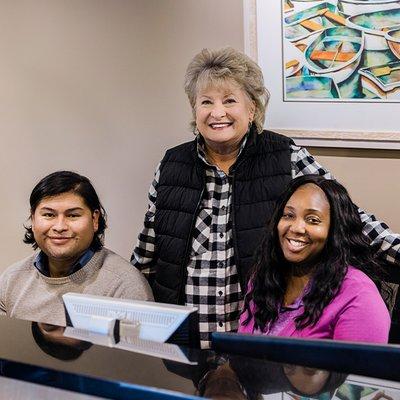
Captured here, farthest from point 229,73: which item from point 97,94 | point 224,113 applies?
point 97,94

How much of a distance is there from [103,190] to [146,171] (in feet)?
0.82

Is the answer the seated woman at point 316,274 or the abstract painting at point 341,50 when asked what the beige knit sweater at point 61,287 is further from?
the abstract painting at point 341,50

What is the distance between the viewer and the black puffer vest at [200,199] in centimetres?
219

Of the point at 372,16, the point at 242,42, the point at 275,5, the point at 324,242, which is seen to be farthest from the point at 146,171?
the point at 324,242

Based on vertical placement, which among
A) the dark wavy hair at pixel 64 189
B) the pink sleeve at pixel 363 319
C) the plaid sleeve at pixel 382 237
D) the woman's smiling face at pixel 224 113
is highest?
the woman's smiling face at pixel 224 113

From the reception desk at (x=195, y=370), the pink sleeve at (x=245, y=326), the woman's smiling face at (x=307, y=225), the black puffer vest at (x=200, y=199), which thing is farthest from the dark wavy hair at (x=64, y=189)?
the reception desk at (x=195, y=370)

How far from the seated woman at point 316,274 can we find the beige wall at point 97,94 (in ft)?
4.01

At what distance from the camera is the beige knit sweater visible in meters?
2.10

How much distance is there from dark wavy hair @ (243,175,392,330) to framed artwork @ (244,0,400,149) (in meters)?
0.73

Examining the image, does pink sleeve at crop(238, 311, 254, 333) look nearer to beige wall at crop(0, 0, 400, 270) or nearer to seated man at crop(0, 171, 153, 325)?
seated man at crop(0, 171, 153, 325)

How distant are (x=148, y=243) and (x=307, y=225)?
31.1 inches

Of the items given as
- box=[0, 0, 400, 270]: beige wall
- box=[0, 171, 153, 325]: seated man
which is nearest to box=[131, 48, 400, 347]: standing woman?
box=[0, 171, 153, 325]: seated man

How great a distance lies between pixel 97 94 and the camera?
3164 millimetres

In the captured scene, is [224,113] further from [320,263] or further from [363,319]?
[363,319]
